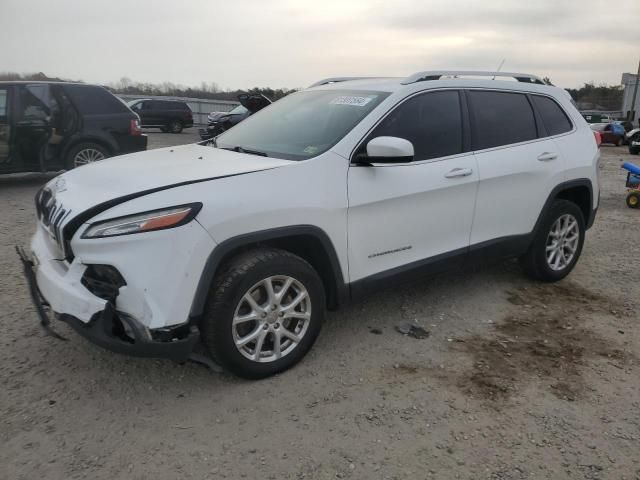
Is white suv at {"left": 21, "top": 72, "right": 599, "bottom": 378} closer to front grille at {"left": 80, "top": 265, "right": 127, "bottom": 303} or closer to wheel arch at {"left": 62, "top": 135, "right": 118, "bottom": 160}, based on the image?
front grille at {"left": 80, "top": 265, "right": 127, "bottom": 303}

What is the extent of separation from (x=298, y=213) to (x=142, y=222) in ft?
2.84

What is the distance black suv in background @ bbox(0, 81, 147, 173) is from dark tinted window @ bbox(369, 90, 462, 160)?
6638mm

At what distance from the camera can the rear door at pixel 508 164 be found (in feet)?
13.2

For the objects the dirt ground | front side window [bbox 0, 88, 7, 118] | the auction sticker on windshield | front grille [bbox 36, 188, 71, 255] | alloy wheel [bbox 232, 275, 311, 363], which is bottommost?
the dirt ground

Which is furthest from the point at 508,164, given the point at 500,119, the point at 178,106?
the point at 178,106

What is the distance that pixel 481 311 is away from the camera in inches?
166

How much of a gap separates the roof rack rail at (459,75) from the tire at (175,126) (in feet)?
73.0

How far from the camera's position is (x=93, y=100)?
344 inches

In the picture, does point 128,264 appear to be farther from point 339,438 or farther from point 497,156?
point 497,156

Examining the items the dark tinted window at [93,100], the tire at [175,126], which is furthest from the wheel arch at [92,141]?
the tire at [175,126]

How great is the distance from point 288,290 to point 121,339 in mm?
959

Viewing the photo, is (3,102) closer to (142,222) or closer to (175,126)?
(142,222)

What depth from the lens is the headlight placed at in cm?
261

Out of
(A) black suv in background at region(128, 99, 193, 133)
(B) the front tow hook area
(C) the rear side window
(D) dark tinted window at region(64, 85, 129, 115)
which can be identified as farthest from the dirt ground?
(C) the rear side window
